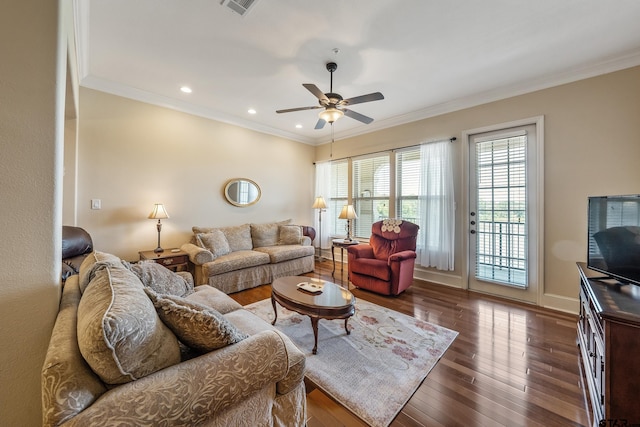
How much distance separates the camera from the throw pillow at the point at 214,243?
358 cm

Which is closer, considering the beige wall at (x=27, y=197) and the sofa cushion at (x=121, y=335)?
the sofa cushion at (x=121, y=335)

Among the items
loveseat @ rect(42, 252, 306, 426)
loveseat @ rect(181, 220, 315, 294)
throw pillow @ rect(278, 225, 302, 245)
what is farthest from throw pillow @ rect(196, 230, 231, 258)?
loveseat @ rect(42, 252, 306, 426)

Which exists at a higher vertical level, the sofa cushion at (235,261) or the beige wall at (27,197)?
the beige wall at (27,197)

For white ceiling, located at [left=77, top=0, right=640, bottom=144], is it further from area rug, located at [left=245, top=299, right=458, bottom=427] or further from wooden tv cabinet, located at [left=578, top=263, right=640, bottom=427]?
area rug, located at [left=245, top=299, right=458, bottom=427]

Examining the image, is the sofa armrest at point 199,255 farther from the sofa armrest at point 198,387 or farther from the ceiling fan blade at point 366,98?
the ceiling fan blade at point 366,98

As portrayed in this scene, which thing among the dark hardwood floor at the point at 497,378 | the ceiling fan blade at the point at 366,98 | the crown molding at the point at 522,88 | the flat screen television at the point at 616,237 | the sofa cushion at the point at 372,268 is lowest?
the dark hardwood floor at the point at 497,378

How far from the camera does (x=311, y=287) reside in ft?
7.82

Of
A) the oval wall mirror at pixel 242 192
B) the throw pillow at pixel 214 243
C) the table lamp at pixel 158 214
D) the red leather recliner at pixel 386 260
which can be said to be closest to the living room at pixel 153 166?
the oval wall mirror at pixel 242 192

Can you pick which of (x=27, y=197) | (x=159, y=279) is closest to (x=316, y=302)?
(x=159, y=279)

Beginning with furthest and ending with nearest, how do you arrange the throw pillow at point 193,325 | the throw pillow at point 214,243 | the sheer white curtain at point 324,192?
the sheer white curtain at point 324,192
the throw pillow at point 214,243
the throw pillow at point 193,325

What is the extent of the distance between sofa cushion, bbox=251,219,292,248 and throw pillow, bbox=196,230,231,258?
2.12 ft

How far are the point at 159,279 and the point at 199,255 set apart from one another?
1.36m

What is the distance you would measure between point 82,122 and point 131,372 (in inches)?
139

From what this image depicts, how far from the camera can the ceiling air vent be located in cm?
188
